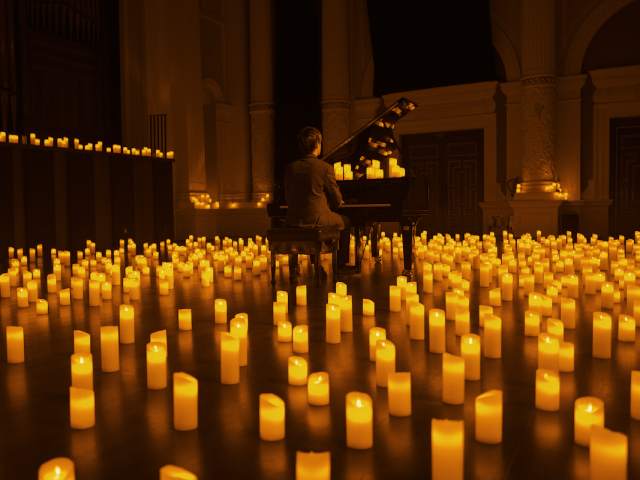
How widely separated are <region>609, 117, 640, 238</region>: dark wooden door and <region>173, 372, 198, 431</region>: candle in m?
11.8

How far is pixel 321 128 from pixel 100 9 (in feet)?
18.1

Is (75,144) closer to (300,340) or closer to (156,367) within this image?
(300,340)

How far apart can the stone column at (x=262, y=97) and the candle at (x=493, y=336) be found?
11.5 metres

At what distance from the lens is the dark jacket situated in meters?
4.75

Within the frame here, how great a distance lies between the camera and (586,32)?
37.9 feet

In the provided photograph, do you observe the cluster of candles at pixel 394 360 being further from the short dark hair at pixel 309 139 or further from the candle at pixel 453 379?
the short dark hair at pixel 309 139

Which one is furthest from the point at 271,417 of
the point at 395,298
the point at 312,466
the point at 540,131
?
the point at 540,131

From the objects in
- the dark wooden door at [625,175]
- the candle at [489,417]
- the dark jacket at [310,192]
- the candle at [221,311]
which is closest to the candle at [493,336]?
the candle at [489,417]

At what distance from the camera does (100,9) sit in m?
11.5

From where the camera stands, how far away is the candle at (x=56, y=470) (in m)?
1.19

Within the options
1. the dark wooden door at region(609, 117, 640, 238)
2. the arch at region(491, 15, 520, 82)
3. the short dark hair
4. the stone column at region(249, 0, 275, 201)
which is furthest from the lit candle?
the stone column at region(249, 0, 275, 201)

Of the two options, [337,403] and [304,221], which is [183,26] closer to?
[304,221]

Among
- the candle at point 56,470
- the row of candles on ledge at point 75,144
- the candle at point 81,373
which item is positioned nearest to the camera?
the candle at point 56,470

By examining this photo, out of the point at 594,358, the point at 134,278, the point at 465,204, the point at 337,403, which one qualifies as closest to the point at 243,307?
the point at 134,278
